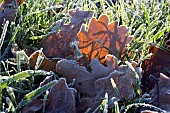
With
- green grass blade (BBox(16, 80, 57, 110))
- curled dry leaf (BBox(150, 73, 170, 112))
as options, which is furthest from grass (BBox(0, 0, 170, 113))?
curled dry leaf (BBox(150, 73, 170, 112))

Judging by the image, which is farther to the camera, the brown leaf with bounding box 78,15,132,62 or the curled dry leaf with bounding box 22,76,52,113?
the brown leaf with bounding box 78,15,132,62

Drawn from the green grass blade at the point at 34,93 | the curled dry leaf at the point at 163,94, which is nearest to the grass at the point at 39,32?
the green grass blade at the point at 34,93

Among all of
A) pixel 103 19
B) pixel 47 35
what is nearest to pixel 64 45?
pixel 47 35

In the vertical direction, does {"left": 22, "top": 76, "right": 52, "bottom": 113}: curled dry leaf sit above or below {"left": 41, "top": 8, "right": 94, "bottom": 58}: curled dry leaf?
below

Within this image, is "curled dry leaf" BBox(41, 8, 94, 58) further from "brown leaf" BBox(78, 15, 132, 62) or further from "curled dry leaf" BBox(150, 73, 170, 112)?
"curled dry leaf" BBox(150, 73, 170, 112)

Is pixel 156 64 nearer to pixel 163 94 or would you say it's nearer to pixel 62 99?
pixel 163 94

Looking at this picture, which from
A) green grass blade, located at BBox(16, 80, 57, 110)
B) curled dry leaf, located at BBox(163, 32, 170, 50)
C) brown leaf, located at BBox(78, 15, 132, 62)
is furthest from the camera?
curled dry leaf, located at BBox(163, 32, 170, 50)

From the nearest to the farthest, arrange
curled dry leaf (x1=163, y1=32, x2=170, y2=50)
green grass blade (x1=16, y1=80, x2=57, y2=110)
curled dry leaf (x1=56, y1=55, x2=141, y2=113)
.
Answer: green grass blade (x1=16, y1=80, x2=57, y2=110), curled dry leaf (x1=56, y1=55, x2=141, y2=113), curled dry leaf (x1=163, y1=32, x2=170, y2=50)

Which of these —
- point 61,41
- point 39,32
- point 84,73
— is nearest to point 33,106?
point 84,73
